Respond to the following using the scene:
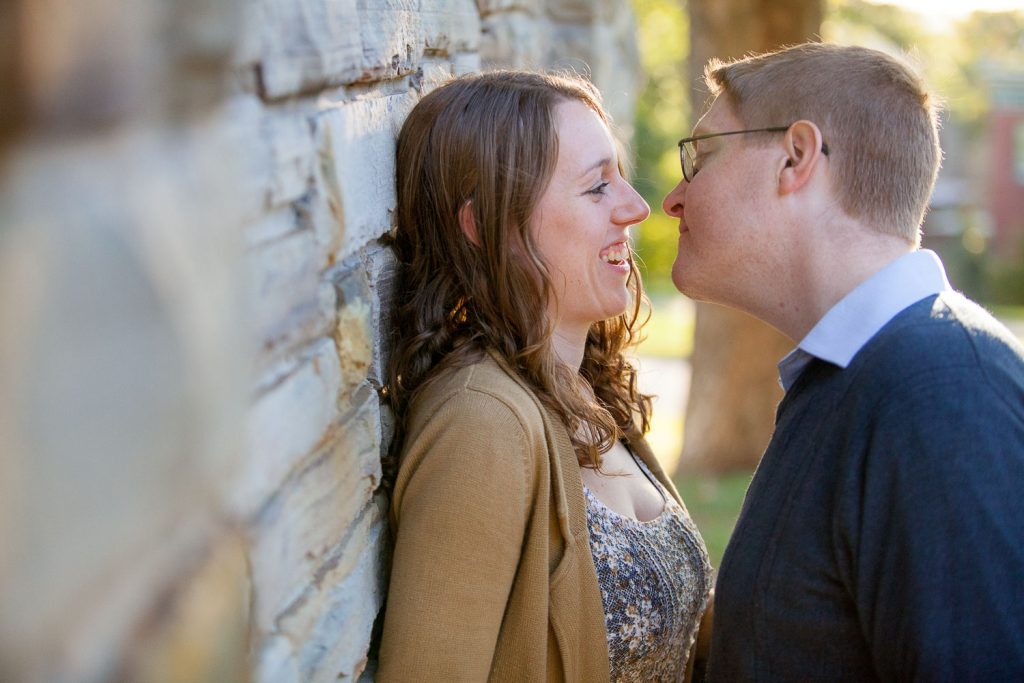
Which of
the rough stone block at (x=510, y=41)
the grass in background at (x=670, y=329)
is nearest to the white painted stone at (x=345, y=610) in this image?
the rough stone block at (x=510, y=41)

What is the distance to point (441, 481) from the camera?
1847 millimetres

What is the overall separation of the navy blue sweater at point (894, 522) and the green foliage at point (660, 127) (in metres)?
13.4

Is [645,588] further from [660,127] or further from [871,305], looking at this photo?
[660,127]

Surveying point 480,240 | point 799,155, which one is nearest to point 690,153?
point 799,155

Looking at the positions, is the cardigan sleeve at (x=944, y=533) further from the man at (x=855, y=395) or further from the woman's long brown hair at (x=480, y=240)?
the woman's long brown hair at (x=480, y=240)

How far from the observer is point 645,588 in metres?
2.17

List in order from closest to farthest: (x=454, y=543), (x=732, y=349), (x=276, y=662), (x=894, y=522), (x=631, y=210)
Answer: (x=276, y=662)
(x=894, y=522)
(x=454, y=543)
(x=631, y=210)
(x=732, y=349)

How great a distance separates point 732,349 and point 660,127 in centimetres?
1584

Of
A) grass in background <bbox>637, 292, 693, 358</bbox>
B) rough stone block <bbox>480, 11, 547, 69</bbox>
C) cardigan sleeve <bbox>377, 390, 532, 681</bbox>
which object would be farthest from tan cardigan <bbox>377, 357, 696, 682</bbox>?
grass in background <bbox>637, 292, 693, 358</bbox>

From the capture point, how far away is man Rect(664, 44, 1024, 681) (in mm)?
1673

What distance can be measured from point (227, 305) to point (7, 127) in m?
0.31

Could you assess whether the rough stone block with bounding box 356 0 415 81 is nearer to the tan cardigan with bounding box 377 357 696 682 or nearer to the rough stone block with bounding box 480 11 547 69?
the tan cardigan with bounding box 377 357 696 682

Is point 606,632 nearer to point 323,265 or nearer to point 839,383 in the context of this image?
point 839,383

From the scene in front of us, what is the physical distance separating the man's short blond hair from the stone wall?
1043 mm
